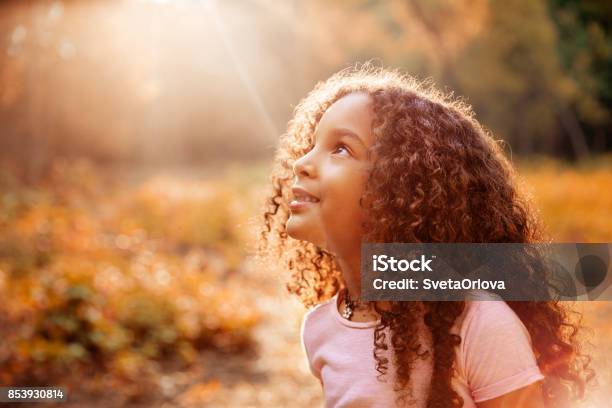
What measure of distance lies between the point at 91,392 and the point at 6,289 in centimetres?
115

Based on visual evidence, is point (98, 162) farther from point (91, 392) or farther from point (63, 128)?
point (91, 392)

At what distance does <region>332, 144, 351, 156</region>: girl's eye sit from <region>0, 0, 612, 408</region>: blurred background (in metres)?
0.54

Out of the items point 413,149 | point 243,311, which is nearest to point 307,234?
point 413,149

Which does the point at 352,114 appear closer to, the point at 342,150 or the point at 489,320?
the point at 342,150

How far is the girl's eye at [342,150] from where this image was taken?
1185 mm

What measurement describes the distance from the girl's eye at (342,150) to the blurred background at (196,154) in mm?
536

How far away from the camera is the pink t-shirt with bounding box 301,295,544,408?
993 mm

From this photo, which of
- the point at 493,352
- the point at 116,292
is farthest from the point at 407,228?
the point at 116,292

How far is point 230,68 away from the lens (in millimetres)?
13070

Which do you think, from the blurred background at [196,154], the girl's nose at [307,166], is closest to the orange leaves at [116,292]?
the blurred background at [196,154]

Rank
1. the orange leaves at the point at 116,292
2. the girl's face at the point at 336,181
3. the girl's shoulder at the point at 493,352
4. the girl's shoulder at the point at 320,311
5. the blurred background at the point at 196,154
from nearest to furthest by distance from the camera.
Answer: the girl's shoulder at the point at 493,352 < the girl's face at the point at 336,181 < the girl's shoulder at the point at 320,311 < the orange leaves at the point at 116,292 < the blurred background at the point at 196,154

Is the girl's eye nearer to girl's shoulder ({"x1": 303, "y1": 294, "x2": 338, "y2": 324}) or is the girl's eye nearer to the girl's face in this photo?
the girl's face

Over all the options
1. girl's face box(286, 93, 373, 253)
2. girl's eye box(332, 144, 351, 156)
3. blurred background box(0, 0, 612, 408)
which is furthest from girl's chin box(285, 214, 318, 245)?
blurred background box(0, 0, 612, 408)

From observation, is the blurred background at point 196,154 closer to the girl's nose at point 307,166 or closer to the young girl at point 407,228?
the young girl at point 407,228
